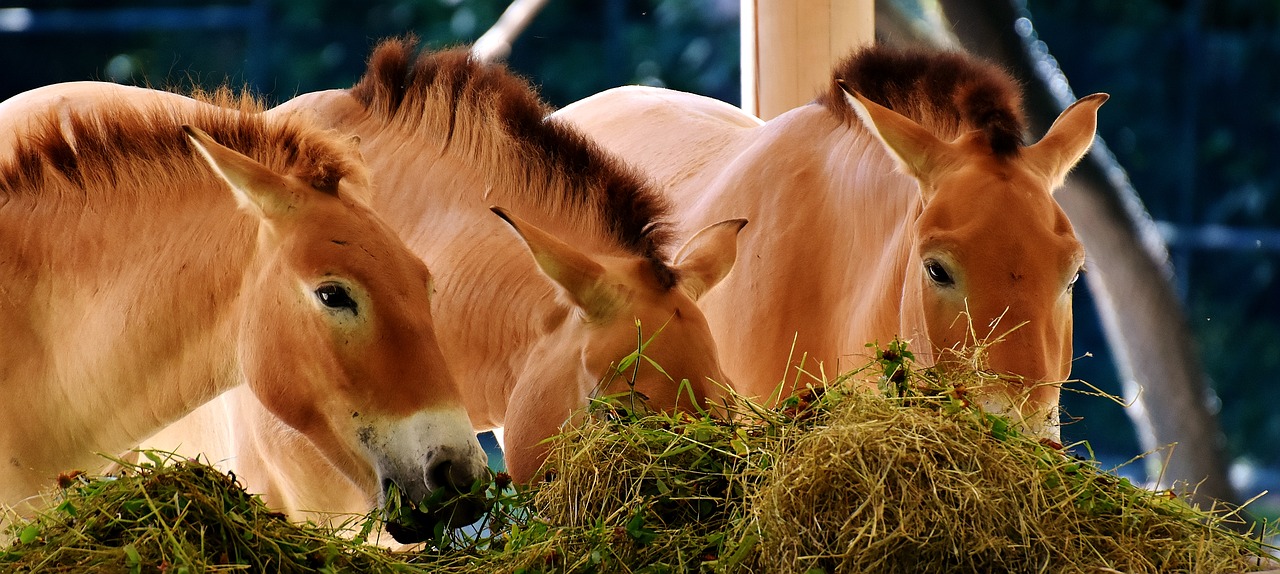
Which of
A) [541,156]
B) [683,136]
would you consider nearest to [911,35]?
[683,136]

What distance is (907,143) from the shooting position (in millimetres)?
2188

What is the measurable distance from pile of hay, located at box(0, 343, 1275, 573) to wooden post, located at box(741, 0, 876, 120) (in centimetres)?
189

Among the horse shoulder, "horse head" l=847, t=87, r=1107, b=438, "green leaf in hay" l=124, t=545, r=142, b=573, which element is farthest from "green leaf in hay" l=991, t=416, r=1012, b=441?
the horse shoulder

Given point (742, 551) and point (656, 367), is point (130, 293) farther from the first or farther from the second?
point (742, 551)

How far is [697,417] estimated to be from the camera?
5.91 feet

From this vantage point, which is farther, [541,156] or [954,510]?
[541,156]

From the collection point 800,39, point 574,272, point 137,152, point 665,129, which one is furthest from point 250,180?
point 800,39

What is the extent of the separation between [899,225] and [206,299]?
1277 mm

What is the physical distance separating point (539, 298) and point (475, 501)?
514 mm

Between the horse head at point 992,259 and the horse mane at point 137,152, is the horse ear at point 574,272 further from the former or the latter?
the horse head at point 992,259

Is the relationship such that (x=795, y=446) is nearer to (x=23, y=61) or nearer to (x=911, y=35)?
(x=911, y=35)

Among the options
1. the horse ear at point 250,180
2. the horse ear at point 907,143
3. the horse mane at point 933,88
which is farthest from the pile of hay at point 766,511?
the horse mane at point 933,88

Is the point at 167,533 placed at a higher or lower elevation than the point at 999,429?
higher

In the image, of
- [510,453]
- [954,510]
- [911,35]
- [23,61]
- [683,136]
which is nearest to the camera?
[954,510]
